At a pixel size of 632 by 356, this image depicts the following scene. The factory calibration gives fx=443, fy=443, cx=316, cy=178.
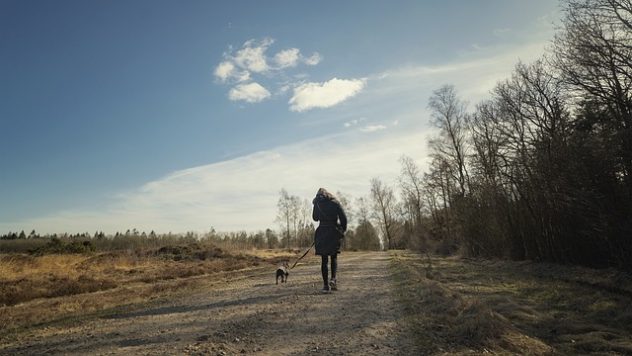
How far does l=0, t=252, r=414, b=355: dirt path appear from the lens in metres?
6.03

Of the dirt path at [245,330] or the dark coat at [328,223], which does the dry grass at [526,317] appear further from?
the dark coat at [328,223]

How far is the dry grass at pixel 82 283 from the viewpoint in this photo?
12336 mm

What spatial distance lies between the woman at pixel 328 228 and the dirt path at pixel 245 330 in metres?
1.23

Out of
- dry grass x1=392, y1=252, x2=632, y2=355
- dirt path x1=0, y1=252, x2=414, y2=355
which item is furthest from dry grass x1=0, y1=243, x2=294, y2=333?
dry grass x1=392, y1=252, x2=632, y2=355

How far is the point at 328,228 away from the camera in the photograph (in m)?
11.9

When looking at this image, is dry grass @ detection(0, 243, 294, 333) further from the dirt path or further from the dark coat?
the dark coat

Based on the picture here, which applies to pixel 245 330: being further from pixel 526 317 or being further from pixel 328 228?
pixel 526 317

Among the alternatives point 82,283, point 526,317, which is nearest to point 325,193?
point 526,317

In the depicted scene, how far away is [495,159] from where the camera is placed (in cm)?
2914

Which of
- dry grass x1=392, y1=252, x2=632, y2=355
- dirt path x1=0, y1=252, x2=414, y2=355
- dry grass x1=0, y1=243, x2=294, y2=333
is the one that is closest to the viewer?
dirt path x1=0, y1=252, x2=414, y2=355

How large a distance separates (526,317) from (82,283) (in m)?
18.2

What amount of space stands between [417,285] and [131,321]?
7814 mm

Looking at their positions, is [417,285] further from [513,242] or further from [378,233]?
[378,233]

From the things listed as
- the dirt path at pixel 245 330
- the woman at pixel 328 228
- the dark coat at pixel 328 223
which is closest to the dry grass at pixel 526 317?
the dirt path at pixel 245 330
